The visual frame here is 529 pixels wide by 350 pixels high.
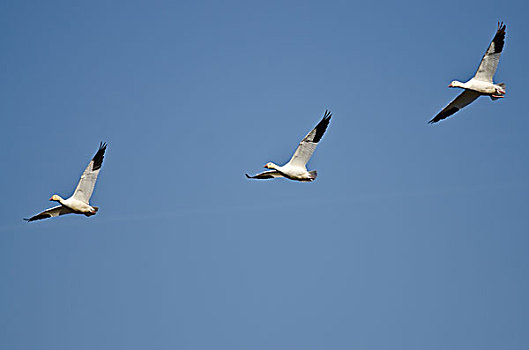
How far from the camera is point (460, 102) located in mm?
41812

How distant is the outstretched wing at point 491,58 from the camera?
1500 inches

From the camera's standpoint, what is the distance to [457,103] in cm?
4191

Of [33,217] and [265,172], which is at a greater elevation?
[265,172]

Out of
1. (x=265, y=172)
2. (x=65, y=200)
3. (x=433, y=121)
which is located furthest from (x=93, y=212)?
(x=433, y=121)

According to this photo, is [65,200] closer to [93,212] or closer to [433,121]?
[93,212]

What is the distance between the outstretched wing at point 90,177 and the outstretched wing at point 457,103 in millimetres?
15254

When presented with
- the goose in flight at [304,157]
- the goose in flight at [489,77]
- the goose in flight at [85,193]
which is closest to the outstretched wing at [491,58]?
the goose in flight at [489,77]

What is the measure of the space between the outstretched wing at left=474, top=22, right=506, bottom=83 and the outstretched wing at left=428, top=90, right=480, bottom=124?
4.01ft

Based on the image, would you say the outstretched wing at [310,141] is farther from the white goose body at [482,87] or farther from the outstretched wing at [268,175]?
the white goose body at [482,87]

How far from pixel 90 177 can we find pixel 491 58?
1788cm

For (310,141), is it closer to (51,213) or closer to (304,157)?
(304,157)

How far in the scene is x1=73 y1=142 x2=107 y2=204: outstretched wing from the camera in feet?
127

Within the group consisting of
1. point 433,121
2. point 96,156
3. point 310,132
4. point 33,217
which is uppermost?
point 433,121

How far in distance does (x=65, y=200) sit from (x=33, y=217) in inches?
80.2
